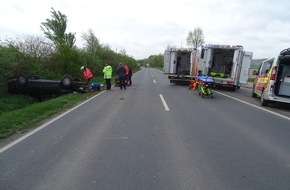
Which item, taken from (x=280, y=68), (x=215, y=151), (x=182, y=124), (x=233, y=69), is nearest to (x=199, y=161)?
(x=215, y=151)

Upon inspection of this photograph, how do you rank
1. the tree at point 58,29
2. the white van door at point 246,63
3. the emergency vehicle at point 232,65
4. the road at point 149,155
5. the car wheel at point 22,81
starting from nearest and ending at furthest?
the road at point 149,155
the car wheel at point 22,81
the emergency vehicle at point 232,65
the white van door at point 246,63
the tree at point 58,29

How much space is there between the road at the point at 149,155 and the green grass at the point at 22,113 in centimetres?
67

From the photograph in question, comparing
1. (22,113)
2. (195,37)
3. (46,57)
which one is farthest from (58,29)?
(195,37)

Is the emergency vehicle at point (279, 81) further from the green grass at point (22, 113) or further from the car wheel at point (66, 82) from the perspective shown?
the car wheel at point (66, 82)

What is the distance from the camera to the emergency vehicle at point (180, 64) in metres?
25.5

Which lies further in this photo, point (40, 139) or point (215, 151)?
point (40, 139)

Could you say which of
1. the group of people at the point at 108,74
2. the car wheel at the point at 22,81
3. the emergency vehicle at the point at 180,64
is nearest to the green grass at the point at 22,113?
the car wheel at the point at 22,81

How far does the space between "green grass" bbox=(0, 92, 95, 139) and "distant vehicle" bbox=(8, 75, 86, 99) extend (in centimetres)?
51

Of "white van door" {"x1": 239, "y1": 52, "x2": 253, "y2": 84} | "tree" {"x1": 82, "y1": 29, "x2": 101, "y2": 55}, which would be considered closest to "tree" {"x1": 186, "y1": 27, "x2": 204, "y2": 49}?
"tree" {"x1": 82, "y1": 29, "x2": 101, "y2": 55}

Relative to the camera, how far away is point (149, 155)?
6059 millimetres

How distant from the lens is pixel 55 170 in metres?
5.23

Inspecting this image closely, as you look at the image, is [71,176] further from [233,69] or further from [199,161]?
[233,69]

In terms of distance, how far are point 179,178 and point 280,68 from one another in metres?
11.0

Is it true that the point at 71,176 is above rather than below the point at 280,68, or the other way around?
→ below
